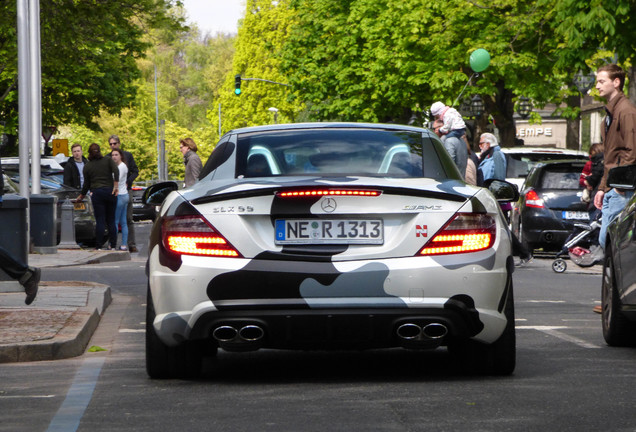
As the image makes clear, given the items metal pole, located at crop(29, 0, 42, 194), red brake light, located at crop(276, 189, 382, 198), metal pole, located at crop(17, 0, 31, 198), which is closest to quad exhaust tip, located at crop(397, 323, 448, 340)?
red brake light, located at crop(276, 189, 382, 198)

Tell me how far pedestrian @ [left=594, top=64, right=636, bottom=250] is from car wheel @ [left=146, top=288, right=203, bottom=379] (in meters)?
4.61

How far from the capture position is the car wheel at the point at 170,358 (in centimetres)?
729

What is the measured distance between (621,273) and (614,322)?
394 mm

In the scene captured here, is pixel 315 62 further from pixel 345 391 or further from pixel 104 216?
pixel 345 391

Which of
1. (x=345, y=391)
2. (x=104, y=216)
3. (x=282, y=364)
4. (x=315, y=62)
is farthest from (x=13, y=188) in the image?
(x=315, y=62)

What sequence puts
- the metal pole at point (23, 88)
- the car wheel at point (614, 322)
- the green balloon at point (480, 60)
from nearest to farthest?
the car wheel at point (614, 322) < the metal pole at point (23, 88) < the green balloon at point (480, 60)

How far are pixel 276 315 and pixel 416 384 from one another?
2.83 feet

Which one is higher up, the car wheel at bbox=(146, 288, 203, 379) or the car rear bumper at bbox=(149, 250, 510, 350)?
the car rear bumper at bbox=(149, 250, 510, 350)

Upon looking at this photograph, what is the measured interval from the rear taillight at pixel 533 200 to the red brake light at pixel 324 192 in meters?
15.1

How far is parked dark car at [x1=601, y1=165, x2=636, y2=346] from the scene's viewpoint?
332 inches

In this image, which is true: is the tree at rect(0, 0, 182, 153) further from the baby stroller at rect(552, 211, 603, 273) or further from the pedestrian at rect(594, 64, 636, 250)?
the pedestrian at rect(594, 64, 636, 250)

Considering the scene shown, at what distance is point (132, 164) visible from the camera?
24.0 meters

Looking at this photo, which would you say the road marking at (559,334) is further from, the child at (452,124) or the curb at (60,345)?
the child at (452,124)

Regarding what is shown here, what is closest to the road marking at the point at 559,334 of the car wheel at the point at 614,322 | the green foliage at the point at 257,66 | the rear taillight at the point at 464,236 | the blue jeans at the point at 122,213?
the car wheel at the point at 614,322
